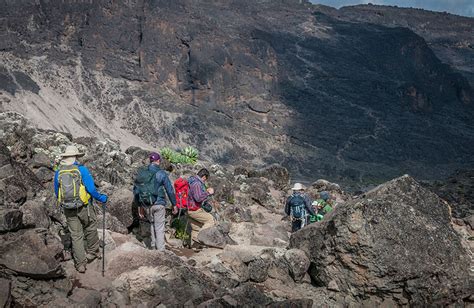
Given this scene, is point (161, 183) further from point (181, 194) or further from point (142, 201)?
point (181, 194)

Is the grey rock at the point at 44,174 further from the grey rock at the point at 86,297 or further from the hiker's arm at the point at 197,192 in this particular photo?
the grey rock at the point at 86,297

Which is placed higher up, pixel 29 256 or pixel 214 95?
pixel 29 256

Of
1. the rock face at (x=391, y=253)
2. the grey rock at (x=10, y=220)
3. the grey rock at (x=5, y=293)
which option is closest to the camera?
the grey rock at (x=5, y=293)

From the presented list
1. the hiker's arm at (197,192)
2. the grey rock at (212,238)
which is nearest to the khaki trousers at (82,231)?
the hiker's arm at (197,192)

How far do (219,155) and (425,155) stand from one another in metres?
41.3

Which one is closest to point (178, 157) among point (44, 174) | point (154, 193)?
point (44, 174)

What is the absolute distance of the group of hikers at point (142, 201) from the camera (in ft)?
22.6

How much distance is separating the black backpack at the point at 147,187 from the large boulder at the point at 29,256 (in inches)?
80.5

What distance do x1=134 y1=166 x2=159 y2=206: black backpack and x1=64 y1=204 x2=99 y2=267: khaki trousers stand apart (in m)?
1.16

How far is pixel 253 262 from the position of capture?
8500 mm

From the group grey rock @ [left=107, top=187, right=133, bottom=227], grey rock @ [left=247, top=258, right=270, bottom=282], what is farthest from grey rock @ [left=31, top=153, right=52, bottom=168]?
grey rock @ [left=247, top=258, right=270, bottom=282]

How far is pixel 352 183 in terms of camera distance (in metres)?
63.5

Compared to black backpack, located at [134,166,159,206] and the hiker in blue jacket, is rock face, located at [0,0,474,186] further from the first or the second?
black backpack, located at [134,166,159,206]

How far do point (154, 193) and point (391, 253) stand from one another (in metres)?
3.95
